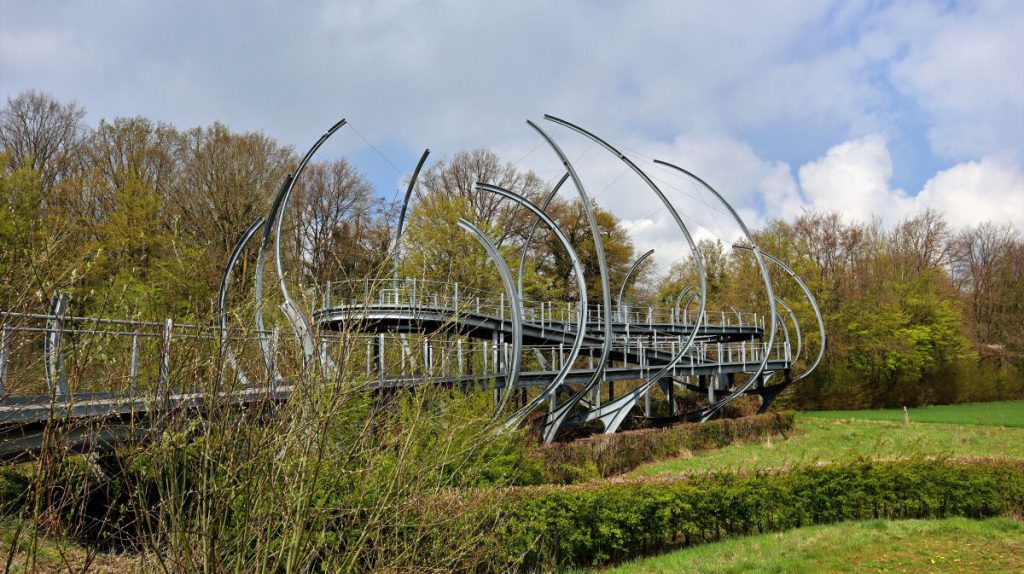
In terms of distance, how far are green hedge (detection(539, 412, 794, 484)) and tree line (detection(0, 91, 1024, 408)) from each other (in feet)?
24.3

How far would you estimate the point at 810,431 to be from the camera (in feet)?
87.9

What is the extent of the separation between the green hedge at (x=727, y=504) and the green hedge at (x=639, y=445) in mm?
4526

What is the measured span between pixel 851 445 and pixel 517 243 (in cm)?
2041

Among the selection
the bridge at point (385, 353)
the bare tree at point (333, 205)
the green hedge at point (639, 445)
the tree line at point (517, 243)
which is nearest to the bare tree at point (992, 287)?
the tree line at point (517, 243)

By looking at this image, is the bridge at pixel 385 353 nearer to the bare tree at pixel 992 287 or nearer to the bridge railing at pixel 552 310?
the bridge railing at pixel 552 310

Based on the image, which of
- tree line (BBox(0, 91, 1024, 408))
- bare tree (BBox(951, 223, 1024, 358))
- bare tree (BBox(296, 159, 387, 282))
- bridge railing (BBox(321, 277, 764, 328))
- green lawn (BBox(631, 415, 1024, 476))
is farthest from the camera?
bare tree (BBox(951, 223, 1024, 358))

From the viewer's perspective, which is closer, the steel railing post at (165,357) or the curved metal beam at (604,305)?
the steel railing post at (165,357)

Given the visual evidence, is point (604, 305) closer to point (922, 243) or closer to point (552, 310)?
point (552, 310)

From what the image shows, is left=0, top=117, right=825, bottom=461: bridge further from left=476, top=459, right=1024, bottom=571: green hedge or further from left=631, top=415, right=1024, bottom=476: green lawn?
left=631, top=415, right=1024, bottom=476: green lawn

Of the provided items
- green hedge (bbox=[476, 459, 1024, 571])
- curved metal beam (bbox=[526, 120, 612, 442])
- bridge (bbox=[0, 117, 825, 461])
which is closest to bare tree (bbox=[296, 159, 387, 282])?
bridge (bbox=[0, 117, 825, 461])

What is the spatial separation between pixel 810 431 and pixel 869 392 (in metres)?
16.0

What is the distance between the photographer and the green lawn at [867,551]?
8414 mm

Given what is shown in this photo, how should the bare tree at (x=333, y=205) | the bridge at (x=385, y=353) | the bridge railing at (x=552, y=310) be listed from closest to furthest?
1. the bridge at (x=385, y=353)
2. the bridge railing at (x=552, y=310)
3. the bare tree at (x=333, y=205)

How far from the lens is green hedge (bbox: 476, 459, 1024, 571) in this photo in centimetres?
895
